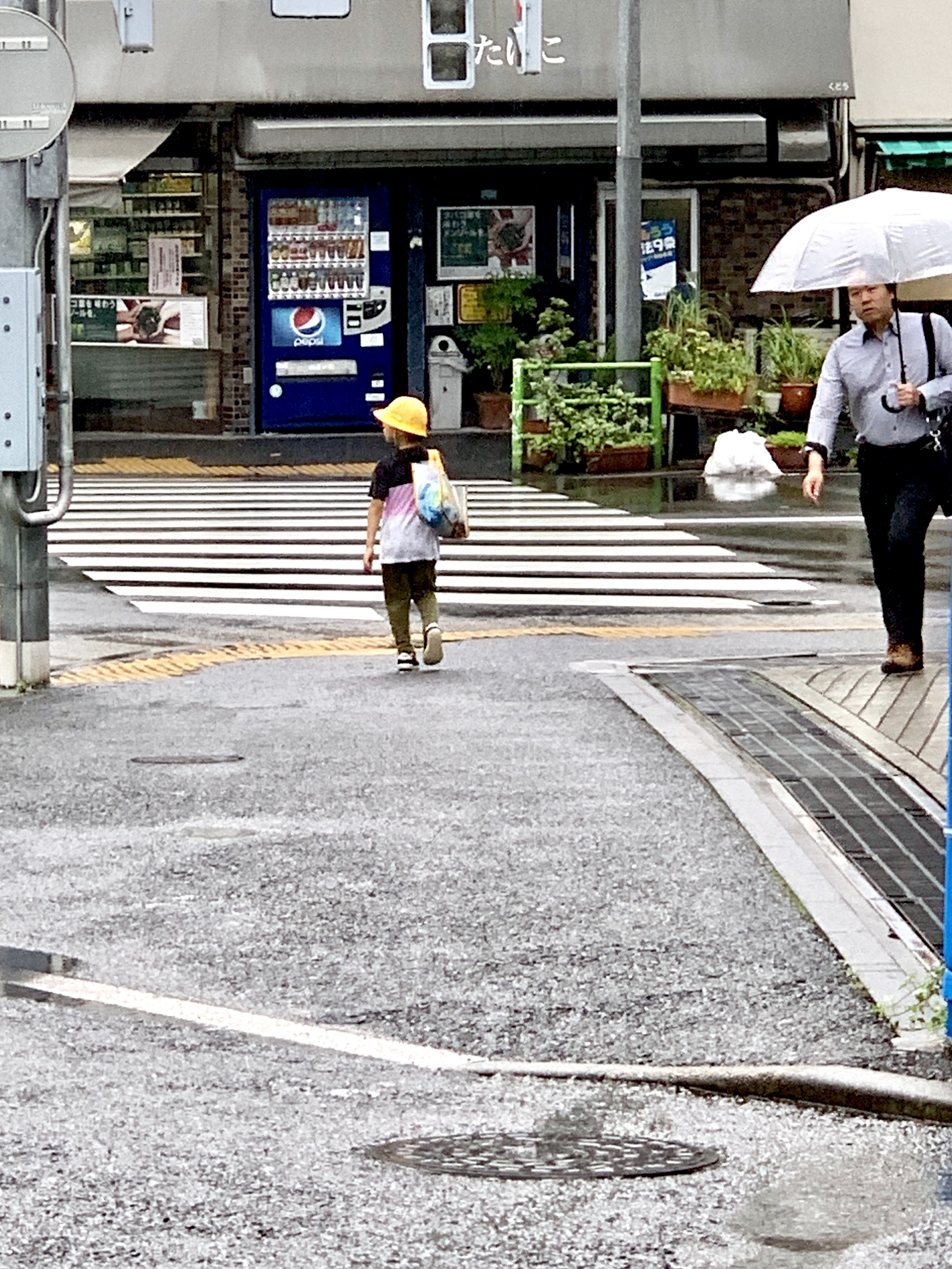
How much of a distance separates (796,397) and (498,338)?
15.1ft

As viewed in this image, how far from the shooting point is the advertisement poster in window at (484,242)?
93.1 feet

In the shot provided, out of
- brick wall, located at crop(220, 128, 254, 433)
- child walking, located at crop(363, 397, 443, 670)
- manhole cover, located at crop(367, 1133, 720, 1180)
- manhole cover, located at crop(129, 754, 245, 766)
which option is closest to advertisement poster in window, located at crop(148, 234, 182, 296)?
brick wall, located at crop(220, 128, 254, 433)

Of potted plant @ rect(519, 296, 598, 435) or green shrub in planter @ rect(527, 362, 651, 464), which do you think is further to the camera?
potted plant @ rect(519, 296, 598, 435)

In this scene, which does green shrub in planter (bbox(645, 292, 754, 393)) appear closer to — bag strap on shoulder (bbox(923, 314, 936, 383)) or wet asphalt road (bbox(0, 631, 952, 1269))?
bag strap on shoulder (bbox(923, 314, 936, 383))

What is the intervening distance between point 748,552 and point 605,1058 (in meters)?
12.2

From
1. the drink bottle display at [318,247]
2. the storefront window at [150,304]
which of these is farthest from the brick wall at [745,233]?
the storefront window at [150,304]

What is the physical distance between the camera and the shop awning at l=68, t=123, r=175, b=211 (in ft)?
86.4

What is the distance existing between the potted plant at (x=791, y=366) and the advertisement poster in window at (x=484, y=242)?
183 inches

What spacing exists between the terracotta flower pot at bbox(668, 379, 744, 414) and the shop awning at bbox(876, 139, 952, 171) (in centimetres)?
580

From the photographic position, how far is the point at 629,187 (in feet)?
80.4

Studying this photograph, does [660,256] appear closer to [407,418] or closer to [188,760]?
[407,418]

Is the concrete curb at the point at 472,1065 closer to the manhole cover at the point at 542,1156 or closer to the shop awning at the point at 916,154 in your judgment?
the manhole cover at the point at 542,1156

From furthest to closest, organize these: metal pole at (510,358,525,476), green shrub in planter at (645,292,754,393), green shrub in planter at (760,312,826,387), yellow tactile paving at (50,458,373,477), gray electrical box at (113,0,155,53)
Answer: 1. yellow tactile paving at (50,458,373,477)
2. green shrub in planter at (760,312,826,387)
3. green shrub in planter at (645,292,754,393)
4. metal pole at (510,358,525,476)
5. gray electrical box at (113,0,155,53)

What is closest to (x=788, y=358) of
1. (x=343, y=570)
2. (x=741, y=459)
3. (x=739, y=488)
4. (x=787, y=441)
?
(x=787, y=441)
